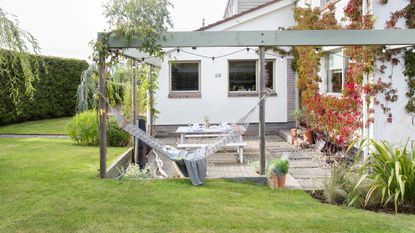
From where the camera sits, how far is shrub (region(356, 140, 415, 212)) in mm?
6266

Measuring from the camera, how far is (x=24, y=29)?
614 centimetres

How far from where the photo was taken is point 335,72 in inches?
472

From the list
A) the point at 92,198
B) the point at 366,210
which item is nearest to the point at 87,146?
the point at 92,198

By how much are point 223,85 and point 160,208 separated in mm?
9620

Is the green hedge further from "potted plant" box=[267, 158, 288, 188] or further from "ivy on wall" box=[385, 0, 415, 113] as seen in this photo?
"ivy on wall" box=[385, 0, 415, 113]

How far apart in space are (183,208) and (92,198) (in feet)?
4.65

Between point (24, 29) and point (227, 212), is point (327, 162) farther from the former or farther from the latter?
point (24, 29)

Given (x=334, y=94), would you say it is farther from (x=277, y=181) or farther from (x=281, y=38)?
(x=277, y=181)

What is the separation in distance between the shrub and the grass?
412 millimetres

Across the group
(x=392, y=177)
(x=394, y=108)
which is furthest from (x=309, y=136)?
(x=392, y=177)

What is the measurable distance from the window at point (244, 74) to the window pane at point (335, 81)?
3432 mm

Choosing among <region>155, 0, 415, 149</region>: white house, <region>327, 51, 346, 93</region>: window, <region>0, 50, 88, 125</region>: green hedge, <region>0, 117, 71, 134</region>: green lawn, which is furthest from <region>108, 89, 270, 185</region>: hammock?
<region>0, 50, 88, 125</region>: green hedge

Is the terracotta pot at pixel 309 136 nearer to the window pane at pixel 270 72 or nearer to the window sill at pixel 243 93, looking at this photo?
the window sill at pixel 243 93

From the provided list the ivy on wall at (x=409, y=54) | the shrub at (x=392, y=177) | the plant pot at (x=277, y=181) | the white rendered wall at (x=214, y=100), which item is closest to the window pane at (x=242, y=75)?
the white rendered wall at (x=214, y=100)
